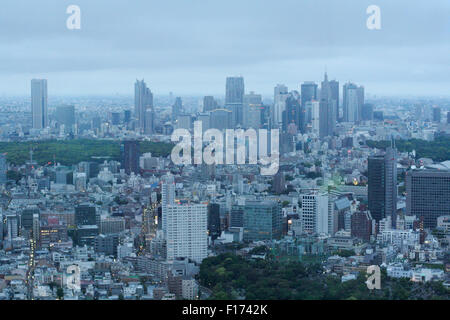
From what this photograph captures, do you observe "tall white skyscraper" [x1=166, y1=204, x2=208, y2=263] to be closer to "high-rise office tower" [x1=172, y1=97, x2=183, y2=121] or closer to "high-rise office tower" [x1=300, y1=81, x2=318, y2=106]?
"high-rise office tower" [x1=172, y1=97, x2=183, y2=121]

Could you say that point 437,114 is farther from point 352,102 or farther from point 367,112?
point 352,102

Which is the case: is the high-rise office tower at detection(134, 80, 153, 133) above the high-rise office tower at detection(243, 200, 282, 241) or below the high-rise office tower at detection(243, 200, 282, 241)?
above

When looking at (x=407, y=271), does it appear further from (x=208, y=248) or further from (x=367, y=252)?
(x=208, y=248)

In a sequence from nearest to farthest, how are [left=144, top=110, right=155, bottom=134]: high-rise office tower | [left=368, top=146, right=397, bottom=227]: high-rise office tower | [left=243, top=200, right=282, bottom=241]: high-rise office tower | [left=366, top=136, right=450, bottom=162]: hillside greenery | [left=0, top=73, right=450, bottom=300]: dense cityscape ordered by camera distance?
[left=0, top=73, right=450, bottom=300]: dense cityscape, [left=243, top=200, right=282, bottom=241]: high-rise office tower, [left=368, top=146, right=397, bottom=227]: high-rise office tower, [left=144, top=110, right=155, bottom=134]: high-rise office tower, [left=366, top=136, right=450, bottom=162]: hillside greenery

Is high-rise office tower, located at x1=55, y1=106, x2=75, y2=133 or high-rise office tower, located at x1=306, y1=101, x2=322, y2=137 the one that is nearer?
high-rise office tower, located at x1=55, y1=106, x2=75, y2=133

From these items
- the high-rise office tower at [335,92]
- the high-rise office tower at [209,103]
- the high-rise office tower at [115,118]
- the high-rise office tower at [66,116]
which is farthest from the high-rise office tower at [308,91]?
the high-rise office tower at [66,116]

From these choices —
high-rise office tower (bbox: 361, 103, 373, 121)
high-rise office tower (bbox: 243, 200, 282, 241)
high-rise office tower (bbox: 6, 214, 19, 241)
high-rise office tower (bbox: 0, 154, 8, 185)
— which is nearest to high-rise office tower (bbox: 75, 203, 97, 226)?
high-rise office tower (bbox: 6, 214, 19, 241)

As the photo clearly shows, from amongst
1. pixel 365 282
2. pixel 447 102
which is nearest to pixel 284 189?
pixel 447 102
